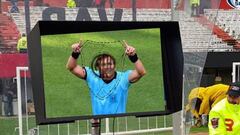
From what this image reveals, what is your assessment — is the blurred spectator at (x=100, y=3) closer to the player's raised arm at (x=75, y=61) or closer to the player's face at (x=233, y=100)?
the player's raised arm at (x=75, y=61)

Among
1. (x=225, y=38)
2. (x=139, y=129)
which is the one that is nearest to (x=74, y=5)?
(x=139, y=129)

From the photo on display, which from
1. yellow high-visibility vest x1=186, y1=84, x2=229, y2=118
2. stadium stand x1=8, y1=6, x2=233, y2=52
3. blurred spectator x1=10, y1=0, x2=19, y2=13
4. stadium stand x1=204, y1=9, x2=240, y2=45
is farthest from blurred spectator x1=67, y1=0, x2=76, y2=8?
stadium stand x1=204, y1=9, x2=240, y2=45

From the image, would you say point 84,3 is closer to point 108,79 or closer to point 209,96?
point 108,79

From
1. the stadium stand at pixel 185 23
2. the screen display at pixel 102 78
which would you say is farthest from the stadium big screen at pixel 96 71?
the stadium stand at pixel 185 23

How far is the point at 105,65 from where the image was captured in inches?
99.2

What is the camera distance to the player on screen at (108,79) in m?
2.50

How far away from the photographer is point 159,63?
8.61 ft

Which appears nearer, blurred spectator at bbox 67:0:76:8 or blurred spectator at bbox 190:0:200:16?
blurred spectator at bbox 67:0:76:8

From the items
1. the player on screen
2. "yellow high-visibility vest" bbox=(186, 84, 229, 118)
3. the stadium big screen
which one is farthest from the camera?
"yellow high-visibility vest" bbox=(186, 84, 229, 118)

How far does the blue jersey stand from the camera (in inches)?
99.0

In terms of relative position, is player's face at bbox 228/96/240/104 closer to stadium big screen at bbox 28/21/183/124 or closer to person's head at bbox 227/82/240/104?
person's head at bbox 227/82/240/104

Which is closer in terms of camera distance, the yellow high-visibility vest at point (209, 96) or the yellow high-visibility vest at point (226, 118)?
the yellow high-visibility vest at point (226, 118)

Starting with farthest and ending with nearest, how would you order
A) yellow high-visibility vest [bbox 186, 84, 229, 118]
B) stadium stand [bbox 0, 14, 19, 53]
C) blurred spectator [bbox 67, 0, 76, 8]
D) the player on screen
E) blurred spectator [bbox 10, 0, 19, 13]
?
yellow high-visibility vest [bbox 186, 84, 229, 118]
stadium stand [bbox 0, 14, 19, 53]
blurred spectator [bbox 10, 0, 19, 13]
blurred spectator [bbox 67, 0, 76, 8]
the player on screen

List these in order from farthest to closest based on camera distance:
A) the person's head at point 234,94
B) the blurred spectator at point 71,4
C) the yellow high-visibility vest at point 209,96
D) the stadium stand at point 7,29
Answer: the yellow high-visibility vest at point 209,96
the person's head at point 234,94
the stadium stand at point 7,29
the blurred spectator at point 71,4
